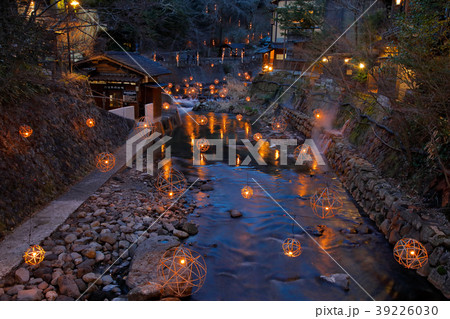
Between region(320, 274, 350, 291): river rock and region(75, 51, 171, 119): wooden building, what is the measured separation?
18.2 meters

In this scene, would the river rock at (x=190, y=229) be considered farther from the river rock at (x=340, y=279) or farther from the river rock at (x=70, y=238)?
the river rock at (x=340, y=279)

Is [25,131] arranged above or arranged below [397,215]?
above

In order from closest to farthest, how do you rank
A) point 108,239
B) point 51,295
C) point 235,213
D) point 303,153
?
point 51,295 < point 108,239 < point 235,213 < point 303,153

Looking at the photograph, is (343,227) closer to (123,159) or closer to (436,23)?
(436,23)

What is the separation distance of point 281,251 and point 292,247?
0.40m

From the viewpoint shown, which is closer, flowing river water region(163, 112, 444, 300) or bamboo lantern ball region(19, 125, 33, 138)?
flowing river water region(163, 112, 444, 300)

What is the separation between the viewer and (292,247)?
35.3ft

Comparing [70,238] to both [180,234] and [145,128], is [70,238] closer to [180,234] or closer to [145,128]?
[180,234]

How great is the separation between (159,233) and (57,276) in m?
3.53

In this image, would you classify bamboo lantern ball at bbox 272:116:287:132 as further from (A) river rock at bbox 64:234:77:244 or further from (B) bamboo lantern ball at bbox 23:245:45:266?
(B) bamboo lantern ball at bbox 23:245:45:266

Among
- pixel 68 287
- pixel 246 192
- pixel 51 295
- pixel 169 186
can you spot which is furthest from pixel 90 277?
pixel 169 186

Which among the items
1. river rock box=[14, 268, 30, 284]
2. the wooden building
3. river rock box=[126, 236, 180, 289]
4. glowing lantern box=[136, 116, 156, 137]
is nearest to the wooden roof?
the wooden building

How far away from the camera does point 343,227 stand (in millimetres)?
12133

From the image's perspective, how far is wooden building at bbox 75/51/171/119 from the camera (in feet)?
76.8
